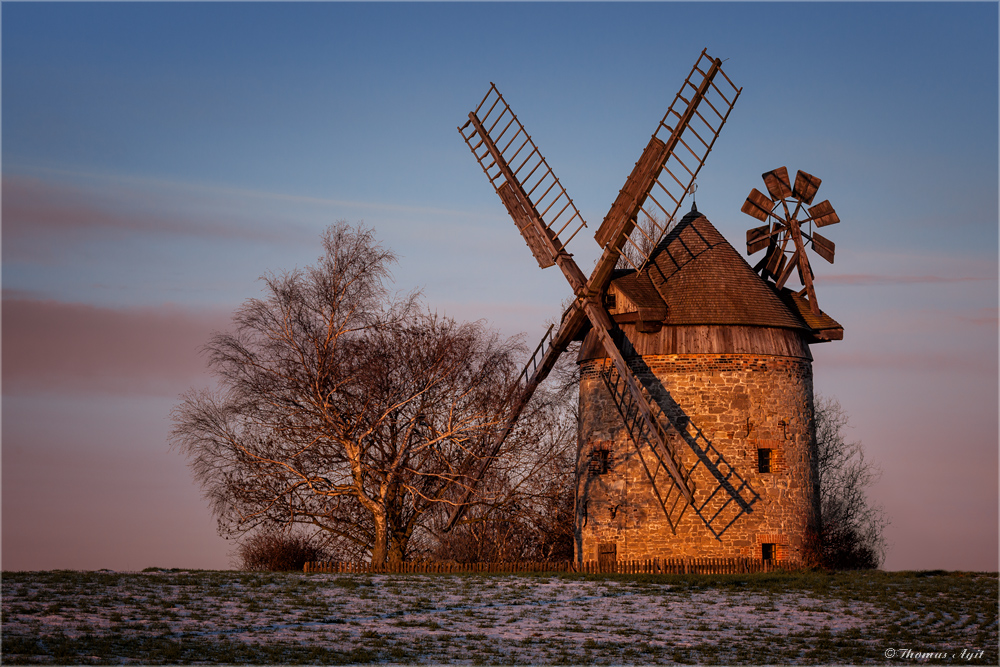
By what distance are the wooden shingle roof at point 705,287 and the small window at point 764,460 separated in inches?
131

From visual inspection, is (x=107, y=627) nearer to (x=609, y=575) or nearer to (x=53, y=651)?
(x=53, y=651)

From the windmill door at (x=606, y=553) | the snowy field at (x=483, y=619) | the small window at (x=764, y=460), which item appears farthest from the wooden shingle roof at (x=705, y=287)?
the snowy field at (x=483, y=619)

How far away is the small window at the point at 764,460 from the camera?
25436 mm

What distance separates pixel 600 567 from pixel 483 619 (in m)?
8.71

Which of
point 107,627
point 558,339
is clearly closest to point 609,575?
point 558,339

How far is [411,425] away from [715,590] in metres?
9.42

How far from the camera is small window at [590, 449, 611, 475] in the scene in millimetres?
26344

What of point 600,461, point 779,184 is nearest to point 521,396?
point 600,461

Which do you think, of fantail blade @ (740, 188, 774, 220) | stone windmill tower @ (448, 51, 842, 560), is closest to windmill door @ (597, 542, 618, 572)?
stone windmill tower @ (448, 51, 842, 560)

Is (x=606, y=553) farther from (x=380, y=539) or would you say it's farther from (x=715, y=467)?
(x=380, y=539)

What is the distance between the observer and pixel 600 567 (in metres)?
25.2

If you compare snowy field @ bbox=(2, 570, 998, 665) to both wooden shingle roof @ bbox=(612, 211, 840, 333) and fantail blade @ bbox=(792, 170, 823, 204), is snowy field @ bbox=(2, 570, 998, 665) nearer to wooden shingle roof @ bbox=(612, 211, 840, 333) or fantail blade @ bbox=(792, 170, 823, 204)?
wooden shingle roof @ bbox=(612, 211, 840, 333)

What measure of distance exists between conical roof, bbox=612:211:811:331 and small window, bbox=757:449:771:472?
10.9 ft

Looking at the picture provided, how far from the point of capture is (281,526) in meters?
26.5
